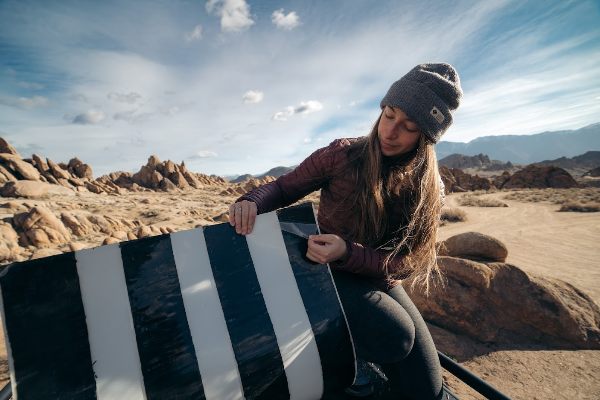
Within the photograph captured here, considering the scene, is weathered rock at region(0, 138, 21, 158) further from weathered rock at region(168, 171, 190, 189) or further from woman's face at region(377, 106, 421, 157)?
woman's face at region(377, 106, 421, 157)

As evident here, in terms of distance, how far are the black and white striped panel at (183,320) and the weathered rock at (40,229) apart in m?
11.6

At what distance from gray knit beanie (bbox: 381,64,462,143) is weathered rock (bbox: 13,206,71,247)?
40.8 ft

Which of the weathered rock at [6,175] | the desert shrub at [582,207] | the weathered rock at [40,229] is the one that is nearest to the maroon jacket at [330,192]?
the weathered rock at [40,229]

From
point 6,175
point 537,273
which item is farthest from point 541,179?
point 6,175

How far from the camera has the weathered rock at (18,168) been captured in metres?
29.9

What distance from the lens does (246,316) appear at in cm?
130

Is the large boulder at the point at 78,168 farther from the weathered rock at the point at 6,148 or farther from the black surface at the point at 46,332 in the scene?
the black surface at the point at 46,332

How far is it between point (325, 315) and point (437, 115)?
58.1 inches

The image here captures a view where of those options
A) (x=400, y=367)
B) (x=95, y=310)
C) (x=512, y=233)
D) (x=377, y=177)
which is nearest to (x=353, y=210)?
(x=377, y=177)

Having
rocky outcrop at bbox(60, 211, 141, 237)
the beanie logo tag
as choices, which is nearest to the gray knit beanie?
the beanie logo tag

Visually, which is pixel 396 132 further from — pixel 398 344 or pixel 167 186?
pixel 167 186

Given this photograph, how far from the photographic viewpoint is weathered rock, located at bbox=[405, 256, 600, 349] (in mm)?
3891

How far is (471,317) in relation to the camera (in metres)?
4.12

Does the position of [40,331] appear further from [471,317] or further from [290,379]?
[471,317]
